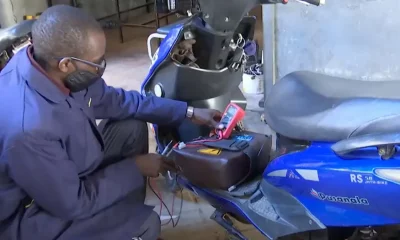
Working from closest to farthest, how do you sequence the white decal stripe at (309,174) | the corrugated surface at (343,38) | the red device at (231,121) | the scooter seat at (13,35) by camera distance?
the white decal stripe at (309,174)
the red device at (231,121)
the scooter seat at (13,35)
the corrugated surface at (343,38)

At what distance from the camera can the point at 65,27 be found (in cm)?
134

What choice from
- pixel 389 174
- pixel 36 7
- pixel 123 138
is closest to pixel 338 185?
pixel 389 174

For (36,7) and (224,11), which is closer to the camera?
(224,11)

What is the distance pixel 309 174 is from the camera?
1.30 metres

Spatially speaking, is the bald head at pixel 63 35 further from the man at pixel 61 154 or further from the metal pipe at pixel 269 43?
the metal pipe at pixel 269 43

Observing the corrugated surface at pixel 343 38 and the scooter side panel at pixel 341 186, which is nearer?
the scooter side panel at pixel 341 186

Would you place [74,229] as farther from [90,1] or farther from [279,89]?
[90,1]

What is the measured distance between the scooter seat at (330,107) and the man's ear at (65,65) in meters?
0.54

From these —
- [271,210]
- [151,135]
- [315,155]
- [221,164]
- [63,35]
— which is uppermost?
[63,35]

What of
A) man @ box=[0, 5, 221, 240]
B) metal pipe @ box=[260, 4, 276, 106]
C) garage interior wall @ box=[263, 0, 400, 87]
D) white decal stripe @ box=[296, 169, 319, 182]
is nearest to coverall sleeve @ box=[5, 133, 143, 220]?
man @ box=[0, 5, 221, 240]

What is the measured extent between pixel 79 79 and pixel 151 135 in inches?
54.7

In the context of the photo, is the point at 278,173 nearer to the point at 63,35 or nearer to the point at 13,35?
the point at 63,35

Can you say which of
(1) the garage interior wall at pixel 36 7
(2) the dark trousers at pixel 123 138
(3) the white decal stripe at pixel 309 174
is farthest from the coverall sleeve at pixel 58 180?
(1) the garage interior wall at pixel 36 7

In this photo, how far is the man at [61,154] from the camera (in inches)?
52.1
